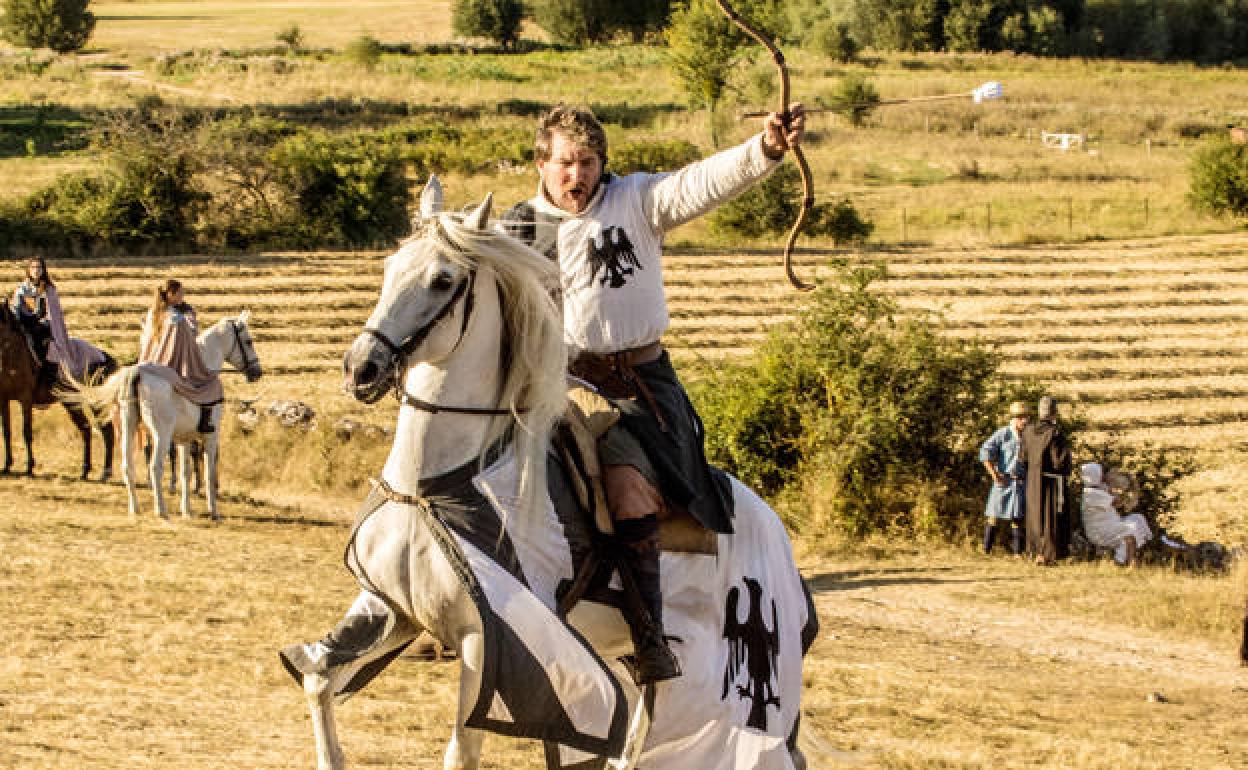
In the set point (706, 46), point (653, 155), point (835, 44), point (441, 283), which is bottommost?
point (441, 283)

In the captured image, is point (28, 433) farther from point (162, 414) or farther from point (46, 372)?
point (162, 414)

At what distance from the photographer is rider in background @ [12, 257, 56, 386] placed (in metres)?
18.5

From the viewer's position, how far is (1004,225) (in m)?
38.0

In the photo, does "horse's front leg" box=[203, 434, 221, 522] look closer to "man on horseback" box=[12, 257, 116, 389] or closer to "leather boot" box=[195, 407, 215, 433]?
"leather boot" box=[195, 407, 215, 433]

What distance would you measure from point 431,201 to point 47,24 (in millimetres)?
72728

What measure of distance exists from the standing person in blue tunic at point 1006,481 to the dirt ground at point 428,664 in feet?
1.11

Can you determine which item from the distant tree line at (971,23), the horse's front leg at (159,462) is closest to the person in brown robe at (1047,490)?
the horse's front leg at (159,462)

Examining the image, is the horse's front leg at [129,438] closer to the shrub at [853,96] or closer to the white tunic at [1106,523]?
the white tunic at [1106,523]

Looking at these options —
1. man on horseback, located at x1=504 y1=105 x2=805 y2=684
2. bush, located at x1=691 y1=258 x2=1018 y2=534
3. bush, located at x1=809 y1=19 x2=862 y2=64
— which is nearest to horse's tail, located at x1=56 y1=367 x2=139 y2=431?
bush, located at x1=691 y1=258 x2=1018 y2=534

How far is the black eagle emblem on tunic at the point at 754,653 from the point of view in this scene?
6703 millimetres

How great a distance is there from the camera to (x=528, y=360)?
5582 millimetres

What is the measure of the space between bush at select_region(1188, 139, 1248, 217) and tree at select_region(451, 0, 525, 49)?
44673mm

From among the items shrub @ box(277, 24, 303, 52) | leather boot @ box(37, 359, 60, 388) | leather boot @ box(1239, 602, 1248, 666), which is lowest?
leather boot @ box(1239, 602, 1248, 666)

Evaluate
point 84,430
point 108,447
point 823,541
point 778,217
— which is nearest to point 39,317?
point 84,430
